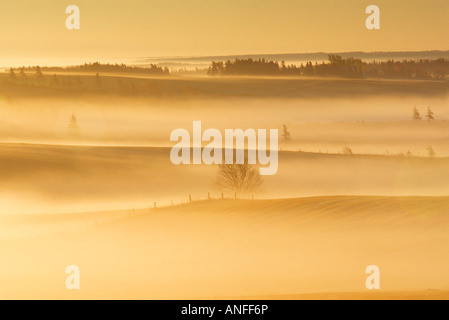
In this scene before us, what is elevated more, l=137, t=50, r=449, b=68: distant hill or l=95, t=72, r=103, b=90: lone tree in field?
l=137, t=50, r=449, b=68: distant hill

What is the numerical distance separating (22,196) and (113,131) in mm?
958

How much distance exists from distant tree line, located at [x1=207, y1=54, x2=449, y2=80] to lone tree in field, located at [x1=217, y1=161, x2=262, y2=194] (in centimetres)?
82

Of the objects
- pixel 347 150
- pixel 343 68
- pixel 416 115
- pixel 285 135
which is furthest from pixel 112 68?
pixel 416 115

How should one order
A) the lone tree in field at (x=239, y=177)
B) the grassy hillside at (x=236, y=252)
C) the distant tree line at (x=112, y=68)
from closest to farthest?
the grassy hillside at (x=236, y=252)
the lone tree in field at (x=239, y=177)
the distant tree line at (x=112, y=68)

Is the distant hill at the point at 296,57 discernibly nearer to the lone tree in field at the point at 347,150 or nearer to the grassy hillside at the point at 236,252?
the lone tree in field at the point at 347,150

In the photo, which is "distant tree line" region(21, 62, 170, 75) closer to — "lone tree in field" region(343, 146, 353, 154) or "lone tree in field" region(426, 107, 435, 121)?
"lone tree in field" region(343, 146, 353, 154)

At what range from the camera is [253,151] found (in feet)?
33.3

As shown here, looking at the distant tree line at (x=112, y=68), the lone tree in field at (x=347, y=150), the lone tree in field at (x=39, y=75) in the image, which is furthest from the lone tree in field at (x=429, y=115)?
the lone tree in field at (x=39, y=75)

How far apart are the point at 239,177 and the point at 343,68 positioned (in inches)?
52.7

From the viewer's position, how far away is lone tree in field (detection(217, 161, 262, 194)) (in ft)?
33.0

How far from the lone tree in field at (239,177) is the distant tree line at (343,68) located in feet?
2.69

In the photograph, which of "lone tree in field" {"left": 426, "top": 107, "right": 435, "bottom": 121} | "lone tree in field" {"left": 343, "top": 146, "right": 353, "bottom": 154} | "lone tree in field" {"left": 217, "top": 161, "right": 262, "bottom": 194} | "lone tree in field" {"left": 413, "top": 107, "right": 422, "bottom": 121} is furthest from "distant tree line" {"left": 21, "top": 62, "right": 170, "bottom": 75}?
"lone tree in field" {"left": 426, "top": 107, "right": 435, "bottom": 121}

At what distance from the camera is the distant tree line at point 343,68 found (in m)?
10.2

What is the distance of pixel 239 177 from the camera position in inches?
397
